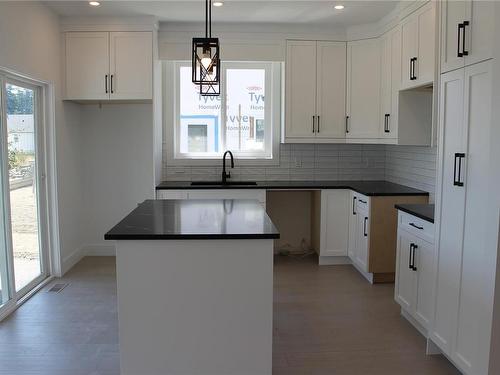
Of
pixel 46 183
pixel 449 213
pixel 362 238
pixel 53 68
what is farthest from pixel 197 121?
pixel 449 213

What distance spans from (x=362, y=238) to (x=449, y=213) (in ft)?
6.63

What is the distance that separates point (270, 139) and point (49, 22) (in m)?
2.73

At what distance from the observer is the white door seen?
245 centimetres

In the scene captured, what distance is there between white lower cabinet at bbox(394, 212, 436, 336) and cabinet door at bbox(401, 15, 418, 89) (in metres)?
1.45

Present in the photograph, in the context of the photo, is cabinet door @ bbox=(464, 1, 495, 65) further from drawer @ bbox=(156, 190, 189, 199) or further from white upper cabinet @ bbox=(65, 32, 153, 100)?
white upper cabinet @ bbox=(65, 32, 153, 100)

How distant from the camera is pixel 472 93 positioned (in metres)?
2.62

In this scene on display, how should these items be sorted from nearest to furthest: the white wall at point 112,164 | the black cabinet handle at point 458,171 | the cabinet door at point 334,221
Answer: the black cabinet handle at point 458,171 < the cabinet door at point 334,221 < the white wall at point 112,164

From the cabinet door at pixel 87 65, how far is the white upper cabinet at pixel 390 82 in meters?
2.95

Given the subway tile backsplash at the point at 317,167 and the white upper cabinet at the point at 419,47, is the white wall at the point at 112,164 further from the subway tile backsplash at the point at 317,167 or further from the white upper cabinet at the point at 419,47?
the white upper cabinet at the point at 419,47

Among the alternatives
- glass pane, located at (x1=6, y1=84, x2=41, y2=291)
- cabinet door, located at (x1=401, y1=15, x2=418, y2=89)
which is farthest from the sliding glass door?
cabinet door, located at (x1=401, y1=15, x2=418, y2=89)

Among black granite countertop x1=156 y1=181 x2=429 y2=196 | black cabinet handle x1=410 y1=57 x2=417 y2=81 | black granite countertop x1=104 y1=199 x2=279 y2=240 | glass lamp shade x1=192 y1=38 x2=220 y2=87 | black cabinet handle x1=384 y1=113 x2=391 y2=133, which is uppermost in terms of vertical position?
black cabinet handle x1=410 y1=57 x2=417 y2=81

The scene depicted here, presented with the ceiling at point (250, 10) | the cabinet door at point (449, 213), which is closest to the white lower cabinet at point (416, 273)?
the cabinet door at point (449, 213)

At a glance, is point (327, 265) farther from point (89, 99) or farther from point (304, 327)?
point (89, 99)

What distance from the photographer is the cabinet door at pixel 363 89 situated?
5172 mm
